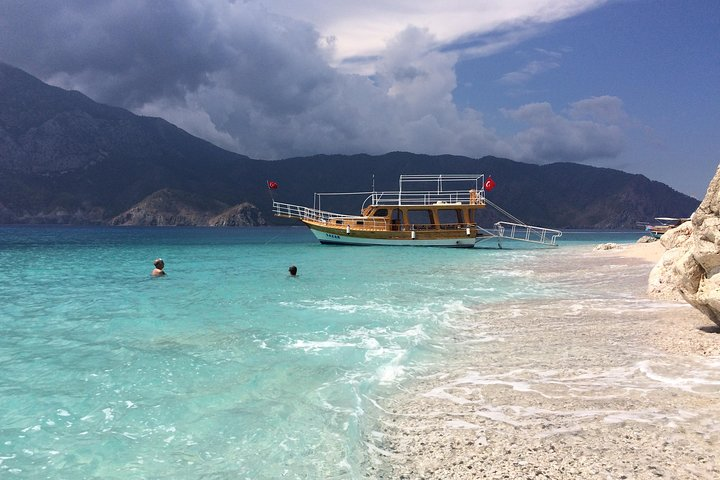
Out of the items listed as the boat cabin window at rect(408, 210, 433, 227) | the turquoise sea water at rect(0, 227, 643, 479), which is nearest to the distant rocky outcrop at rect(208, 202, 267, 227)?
the boat cabin window at rect(408, 210, 433, 227)

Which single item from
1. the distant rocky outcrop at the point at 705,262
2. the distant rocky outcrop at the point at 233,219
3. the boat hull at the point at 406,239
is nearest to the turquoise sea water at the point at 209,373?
the distant rocky outcrop at the point at 705,262

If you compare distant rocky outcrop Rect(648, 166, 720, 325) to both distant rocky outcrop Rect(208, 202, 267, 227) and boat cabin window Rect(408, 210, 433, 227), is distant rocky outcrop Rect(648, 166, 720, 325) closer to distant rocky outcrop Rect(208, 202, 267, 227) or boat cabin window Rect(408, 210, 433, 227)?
boat cabin window Rect(408, 210, 433, 227)

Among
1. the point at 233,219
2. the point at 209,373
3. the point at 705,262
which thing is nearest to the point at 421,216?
the point at 705,262

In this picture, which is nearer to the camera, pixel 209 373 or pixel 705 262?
pixel 209 373

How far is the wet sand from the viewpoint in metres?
3.80

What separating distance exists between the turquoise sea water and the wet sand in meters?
0.59

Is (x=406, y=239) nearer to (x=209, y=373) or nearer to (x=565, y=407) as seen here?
(x=209, y=373)

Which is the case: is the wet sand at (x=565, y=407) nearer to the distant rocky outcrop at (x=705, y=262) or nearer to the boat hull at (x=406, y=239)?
the distant rocky outcrop at (x=705, y=262)

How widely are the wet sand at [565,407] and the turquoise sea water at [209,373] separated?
591 mm

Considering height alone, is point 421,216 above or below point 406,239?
above

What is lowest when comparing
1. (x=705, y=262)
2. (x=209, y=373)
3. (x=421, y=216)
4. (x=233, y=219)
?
(x=209, y=373)

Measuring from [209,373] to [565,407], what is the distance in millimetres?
5225

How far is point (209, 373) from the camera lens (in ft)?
22.4

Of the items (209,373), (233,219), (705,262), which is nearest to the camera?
(209,373)
